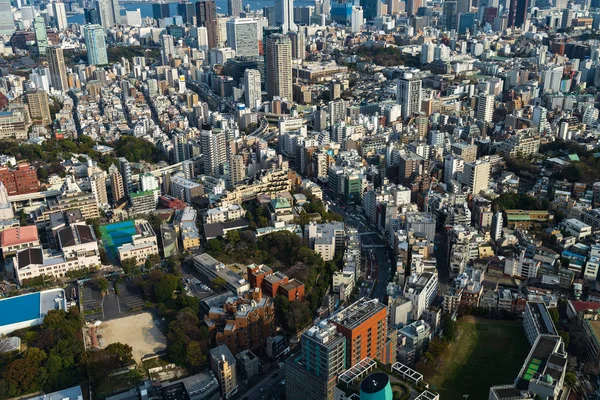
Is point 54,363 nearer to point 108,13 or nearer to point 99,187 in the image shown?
point 99,187

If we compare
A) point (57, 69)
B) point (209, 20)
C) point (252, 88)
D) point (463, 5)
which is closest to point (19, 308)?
point (252, 88)

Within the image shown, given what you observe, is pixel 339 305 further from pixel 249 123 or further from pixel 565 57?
pixel 565 57

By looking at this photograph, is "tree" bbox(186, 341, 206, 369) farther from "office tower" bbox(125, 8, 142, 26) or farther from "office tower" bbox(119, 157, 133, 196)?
"office tower" bbox(125, 8, 142, 26)

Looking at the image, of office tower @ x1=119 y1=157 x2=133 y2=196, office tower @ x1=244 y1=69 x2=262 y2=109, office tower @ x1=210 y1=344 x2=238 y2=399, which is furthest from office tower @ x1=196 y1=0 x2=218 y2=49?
Answer: office tower @ x1=210 y1=344 x2=238 y2=399

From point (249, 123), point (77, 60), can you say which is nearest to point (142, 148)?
point (249, 123)

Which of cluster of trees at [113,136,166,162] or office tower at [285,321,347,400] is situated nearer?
office tower at [285,321,347,400]

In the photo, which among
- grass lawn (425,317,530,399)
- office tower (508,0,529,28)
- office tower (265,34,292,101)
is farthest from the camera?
office tower (508,0,529,28)
